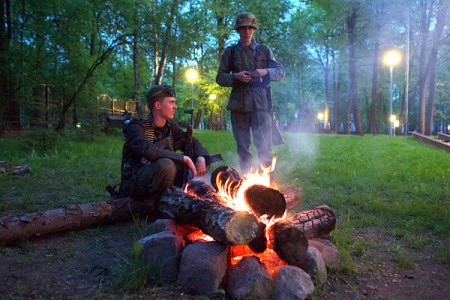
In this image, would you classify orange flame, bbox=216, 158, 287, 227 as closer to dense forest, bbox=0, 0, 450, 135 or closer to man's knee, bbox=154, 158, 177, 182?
man's knee, bbox=154, 158, 177, 182

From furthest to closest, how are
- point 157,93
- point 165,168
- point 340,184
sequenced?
point 340,184, point 157,93, point 165,168

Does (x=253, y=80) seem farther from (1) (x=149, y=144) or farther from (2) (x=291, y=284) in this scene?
(2) (x=291, y=284)

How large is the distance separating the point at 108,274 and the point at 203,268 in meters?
0.92

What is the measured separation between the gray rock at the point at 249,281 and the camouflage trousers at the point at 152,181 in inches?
66.3

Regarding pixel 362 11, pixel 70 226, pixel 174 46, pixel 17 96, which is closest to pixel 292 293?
pixel 70 226

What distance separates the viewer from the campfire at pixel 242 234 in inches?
110

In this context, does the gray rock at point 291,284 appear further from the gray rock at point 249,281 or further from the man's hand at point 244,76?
the man's hand at point 244,76

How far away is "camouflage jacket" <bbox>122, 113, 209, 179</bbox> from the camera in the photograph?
13.9 ft

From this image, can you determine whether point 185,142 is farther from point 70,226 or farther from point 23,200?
point 23,200

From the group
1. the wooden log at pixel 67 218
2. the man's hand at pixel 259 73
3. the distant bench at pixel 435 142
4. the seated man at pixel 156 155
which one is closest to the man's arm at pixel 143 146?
the seated man at pixel 156 155

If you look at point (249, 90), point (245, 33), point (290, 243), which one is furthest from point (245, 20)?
point (290, 243)

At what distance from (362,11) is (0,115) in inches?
830

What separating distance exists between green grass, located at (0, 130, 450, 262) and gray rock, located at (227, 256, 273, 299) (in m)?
1.13

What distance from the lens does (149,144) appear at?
4.25 metres
